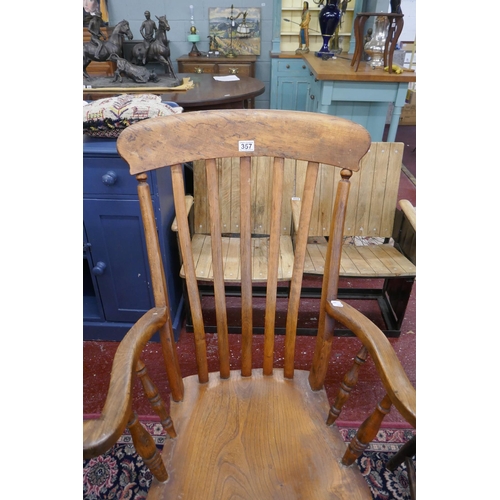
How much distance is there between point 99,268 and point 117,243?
14cm

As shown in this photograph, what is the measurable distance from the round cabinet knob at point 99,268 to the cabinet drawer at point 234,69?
3.35m

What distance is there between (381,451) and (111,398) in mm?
1194

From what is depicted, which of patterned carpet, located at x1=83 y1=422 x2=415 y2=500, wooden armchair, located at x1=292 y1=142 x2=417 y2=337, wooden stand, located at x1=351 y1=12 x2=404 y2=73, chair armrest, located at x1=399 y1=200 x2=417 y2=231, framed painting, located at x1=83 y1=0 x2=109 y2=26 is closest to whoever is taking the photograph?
patterned carpet, located at x1=83 y1=422 x2=415 y2=500

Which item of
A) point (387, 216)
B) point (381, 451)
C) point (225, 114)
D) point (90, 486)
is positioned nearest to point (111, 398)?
point (225, 114)

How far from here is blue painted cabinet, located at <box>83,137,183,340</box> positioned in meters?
1.49

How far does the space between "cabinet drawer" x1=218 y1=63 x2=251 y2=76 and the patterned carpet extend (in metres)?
3.93

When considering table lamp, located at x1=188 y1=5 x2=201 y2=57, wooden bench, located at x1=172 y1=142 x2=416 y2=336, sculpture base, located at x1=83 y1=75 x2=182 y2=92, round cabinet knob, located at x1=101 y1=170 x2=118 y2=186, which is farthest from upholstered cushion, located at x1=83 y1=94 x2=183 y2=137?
table lamp, located at x1=188 y1=5 x2=201 y2=57

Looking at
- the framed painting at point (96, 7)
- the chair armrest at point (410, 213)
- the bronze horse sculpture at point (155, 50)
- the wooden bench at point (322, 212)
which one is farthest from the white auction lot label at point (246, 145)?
the framed painting at point (96, 7)

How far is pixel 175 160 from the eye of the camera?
889mm

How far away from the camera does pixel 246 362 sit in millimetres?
1070

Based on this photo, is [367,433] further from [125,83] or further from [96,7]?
[96,7]

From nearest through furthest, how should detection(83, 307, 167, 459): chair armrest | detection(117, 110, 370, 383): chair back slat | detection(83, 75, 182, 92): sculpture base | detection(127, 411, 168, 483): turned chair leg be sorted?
detection(83, 307, 167, 459): chair armrest → detection(127, 411, 168, 483): turned chair leg → detection(117, 110, 370, 383): chair back slat → detection(83, 75, 182, 92): sculpture base

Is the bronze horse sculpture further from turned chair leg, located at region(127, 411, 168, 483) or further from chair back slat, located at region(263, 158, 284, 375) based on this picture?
turned chair leg, located at region(127, 411, 168, 483)

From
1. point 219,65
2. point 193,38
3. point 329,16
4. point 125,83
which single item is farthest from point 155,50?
point 193,38
